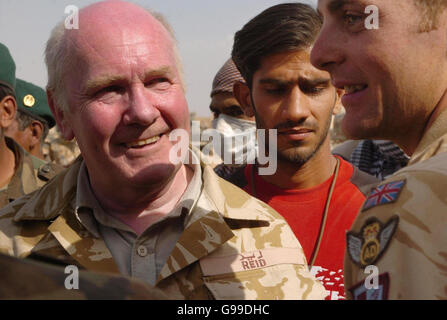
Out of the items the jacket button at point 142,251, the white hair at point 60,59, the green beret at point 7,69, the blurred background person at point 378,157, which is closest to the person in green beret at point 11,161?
the green beret at point 7,69

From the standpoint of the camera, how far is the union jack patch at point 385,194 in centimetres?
124

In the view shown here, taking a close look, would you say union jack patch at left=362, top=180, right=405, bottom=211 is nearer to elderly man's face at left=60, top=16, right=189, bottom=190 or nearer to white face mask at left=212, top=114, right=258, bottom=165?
elderly man's face at left=60, top=16, right=189, bottom=190

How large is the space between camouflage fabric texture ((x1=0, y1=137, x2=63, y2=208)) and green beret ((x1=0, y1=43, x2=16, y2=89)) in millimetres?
470

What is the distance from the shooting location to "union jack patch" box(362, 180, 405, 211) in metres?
1.24

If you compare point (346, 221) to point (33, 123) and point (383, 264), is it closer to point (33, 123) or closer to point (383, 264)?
point (383, 264)

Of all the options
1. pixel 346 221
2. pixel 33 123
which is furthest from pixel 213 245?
pixel 33 123

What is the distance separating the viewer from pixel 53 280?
2.67 feet

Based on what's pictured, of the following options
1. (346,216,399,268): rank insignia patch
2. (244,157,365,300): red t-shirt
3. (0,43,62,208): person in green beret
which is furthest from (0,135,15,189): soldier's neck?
(346,216,399,268): rank insignia patch

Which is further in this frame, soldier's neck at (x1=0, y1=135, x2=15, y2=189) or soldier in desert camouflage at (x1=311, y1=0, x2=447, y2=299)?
soldier's neck at (x1=0, y1=135, x2=15, y2=189)

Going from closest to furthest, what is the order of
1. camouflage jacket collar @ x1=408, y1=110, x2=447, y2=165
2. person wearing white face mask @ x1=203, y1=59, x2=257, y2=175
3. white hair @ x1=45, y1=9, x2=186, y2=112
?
camouflage jacket collar @ x1=408, y1=110, x2=447, y2=165 → white hair @ x1=45, y1=9, x2=186, y2=112 → person wearing white face mask @ x1=203, y1=59, x2=257, y2=175

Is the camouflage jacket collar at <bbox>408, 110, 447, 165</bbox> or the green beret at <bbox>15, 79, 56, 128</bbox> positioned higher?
the camouflage jacket collar at <bbox>408, 110, 447, 165</bbox>

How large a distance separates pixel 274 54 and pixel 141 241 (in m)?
1.44

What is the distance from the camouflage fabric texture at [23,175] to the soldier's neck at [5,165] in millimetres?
50

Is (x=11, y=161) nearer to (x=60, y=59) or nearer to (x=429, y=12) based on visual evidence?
(x=60, y=59)
